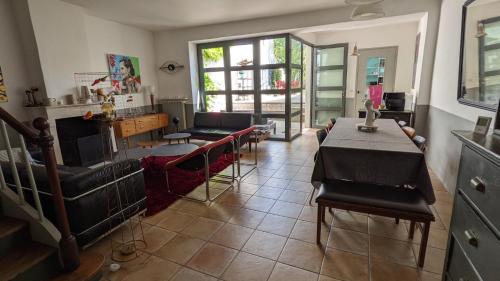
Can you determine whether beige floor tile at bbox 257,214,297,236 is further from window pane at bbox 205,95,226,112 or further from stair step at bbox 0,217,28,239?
window pane at bbox 205,95,226,112

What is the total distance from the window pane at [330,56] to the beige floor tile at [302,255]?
561 centimetres

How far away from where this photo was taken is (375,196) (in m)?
1.89

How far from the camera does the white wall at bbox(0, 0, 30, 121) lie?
11.9 ft

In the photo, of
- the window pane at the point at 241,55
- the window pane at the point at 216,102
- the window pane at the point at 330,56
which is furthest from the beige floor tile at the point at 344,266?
the window pane at the point at 330,56

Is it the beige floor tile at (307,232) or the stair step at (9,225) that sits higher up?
the stair step at (9,225)

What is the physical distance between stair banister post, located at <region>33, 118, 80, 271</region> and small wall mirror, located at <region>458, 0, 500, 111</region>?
3.17m

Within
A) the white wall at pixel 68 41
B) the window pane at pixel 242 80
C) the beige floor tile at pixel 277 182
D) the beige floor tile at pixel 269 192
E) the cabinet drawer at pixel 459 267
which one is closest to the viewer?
the cabinet drawer at pixel 459 267

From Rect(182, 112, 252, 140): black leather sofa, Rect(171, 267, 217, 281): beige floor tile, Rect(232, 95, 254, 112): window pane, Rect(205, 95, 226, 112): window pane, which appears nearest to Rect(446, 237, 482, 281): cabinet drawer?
Rect(171, 267, 217, 281): beige floor tile

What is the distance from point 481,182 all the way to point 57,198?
95.4 inches

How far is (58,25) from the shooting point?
13.0 feet

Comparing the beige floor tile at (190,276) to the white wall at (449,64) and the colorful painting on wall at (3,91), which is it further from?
the colorful painting on wall at (3,91)

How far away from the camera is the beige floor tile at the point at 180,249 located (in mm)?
2023

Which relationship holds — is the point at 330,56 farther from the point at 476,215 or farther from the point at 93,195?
the point at 93,195

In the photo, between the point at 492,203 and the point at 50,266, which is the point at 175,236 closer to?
the point at 50,266
